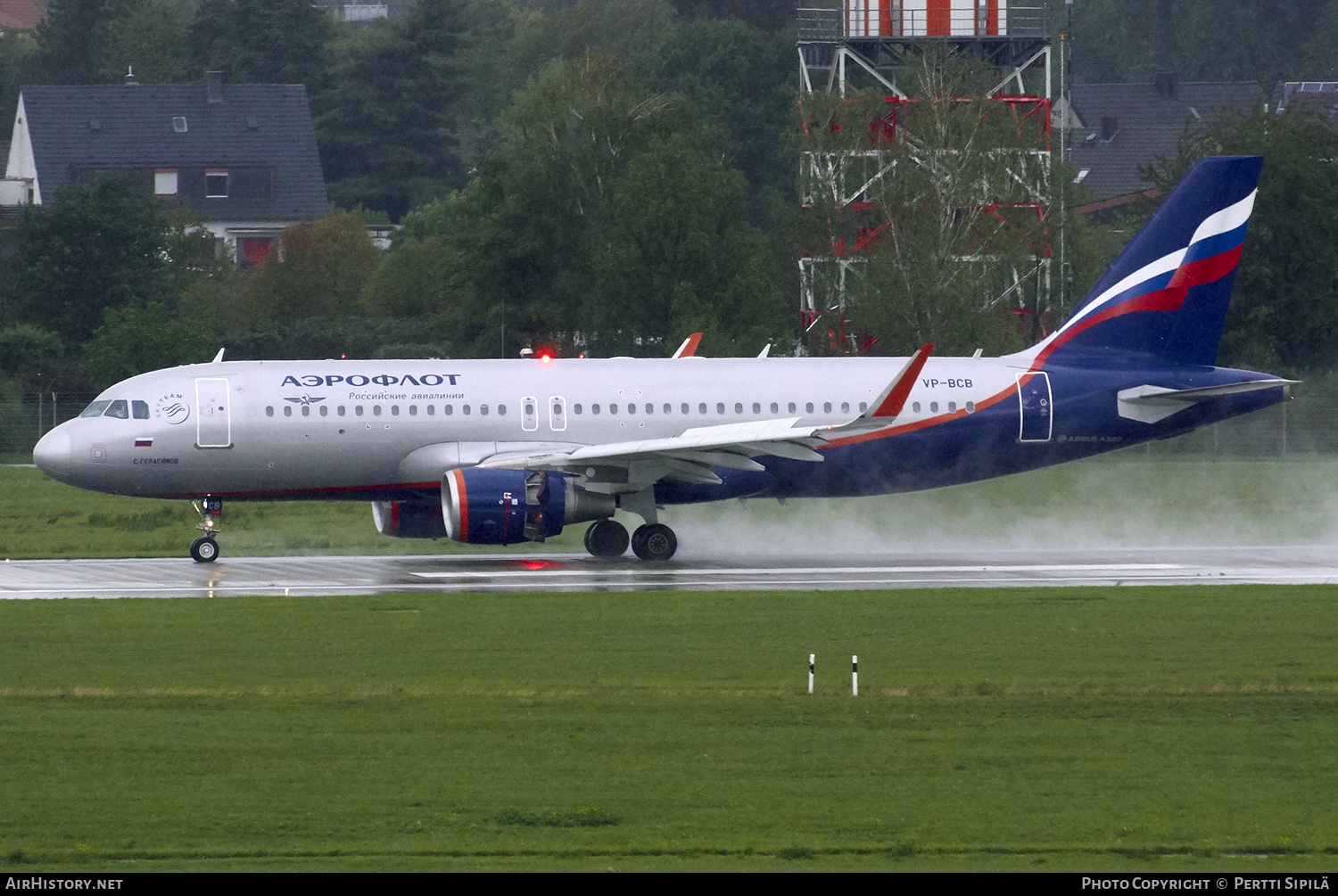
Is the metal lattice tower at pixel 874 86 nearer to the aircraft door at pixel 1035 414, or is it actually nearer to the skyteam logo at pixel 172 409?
the aircraft door at pixel 1035 414

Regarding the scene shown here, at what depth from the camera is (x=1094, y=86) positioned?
11231cm

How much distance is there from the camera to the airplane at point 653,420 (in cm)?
3020

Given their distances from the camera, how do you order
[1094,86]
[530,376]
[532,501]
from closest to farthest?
[532,501] < [530,376] < [1094,86]

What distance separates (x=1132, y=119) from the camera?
359 feet

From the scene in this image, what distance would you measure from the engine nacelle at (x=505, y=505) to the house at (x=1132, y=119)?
75233 mm

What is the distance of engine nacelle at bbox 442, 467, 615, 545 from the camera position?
28641 mm

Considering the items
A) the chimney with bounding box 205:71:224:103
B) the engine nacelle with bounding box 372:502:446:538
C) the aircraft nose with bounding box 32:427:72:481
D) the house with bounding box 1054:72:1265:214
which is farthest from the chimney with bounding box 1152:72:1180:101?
the aircraft nose with bounding box 32:427:72:481

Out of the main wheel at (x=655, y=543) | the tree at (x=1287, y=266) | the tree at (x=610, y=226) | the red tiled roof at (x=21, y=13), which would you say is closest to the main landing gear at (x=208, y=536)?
the main wheel at (x=655, y=543)

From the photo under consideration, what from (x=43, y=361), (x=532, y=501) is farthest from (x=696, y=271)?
(x=532, y=501)

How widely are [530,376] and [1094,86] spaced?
8736cm

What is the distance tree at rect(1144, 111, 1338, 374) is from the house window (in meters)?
50.3

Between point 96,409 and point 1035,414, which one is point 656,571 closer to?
point 1035,414

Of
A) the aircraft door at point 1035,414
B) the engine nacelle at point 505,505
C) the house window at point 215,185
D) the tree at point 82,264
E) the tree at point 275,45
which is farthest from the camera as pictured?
the tree at point 275,45

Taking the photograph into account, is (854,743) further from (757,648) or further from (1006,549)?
(1006,549)
